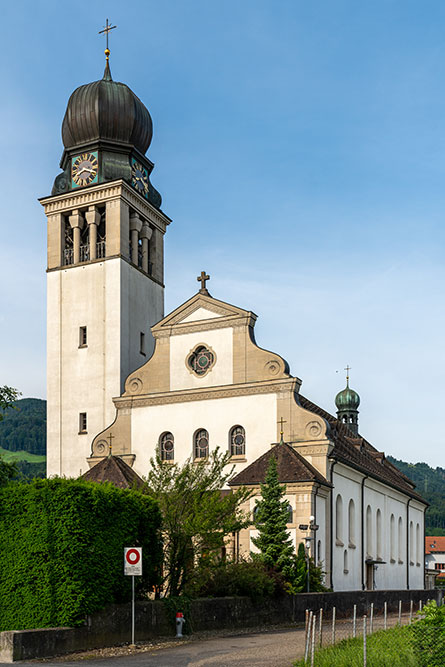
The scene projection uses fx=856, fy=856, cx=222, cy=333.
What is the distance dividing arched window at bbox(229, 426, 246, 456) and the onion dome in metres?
33.0

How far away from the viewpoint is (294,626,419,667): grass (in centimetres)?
1377

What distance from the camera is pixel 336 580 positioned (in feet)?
128

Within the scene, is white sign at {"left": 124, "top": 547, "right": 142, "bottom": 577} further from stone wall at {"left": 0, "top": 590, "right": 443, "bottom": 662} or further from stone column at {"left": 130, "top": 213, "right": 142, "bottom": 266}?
stone column at {"left": 130, "top": 213, "right": 142, "bottom": 266}

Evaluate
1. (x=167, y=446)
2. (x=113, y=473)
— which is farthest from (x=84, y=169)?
(x=113, y=473)

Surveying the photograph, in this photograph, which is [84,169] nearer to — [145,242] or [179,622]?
[145,242]

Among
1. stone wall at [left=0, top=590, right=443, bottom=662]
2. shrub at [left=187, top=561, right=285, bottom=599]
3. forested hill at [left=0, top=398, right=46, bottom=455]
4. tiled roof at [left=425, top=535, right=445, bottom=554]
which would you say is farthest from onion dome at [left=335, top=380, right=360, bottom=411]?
forested hill at [left=0, top=398, right=46, bottom=455]

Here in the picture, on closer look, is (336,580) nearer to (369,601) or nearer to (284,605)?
(369,601)

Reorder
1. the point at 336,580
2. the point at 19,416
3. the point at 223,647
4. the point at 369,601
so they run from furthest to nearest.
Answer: the point at 19,416 → the point at 336,580 → the point at 369,601 → the point at 223,647

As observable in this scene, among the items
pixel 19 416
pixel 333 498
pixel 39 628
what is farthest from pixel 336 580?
pixel 19 416

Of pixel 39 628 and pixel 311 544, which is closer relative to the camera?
pixel 39 628

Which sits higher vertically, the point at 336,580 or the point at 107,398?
the point at 107,398

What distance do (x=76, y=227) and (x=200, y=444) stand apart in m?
15.8

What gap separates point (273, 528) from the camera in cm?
3178

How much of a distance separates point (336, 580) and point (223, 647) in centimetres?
1930
